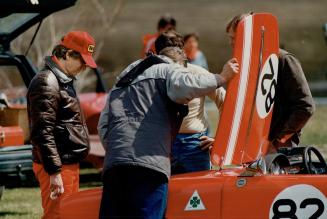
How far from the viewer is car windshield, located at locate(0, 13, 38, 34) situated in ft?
33.3

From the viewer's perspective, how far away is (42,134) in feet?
21.0

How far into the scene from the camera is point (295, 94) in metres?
6.89

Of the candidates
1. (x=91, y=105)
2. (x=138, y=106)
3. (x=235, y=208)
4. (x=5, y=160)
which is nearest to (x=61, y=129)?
(x=138, y=106)

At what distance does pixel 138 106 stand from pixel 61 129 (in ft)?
3.59

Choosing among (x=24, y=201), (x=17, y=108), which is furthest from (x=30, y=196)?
(x=17, y=108)

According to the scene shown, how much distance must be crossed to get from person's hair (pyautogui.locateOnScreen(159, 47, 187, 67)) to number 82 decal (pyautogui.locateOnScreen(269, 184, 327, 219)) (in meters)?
1.02

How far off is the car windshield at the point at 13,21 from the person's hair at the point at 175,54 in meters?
4.40

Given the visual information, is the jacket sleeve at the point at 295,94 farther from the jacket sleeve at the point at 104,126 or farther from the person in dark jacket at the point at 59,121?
the jacket sleeve at the point at 104,126

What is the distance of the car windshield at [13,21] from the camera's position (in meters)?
10.2

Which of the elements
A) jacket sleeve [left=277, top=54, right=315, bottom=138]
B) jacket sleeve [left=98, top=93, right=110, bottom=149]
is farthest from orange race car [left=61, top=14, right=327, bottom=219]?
jacket sleeve [left=277, top=54, right=315, bottom=138]

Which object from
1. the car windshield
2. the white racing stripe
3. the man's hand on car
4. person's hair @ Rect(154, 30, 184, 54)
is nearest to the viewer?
the man's hand on car

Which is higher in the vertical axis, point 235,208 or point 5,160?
point 235,208

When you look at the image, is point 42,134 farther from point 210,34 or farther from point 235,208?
point 210,34

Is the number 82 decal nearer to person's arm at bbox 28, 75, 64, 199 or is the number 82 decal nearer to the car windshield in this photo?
person's arm at bbox 28, 75, 64, 199
